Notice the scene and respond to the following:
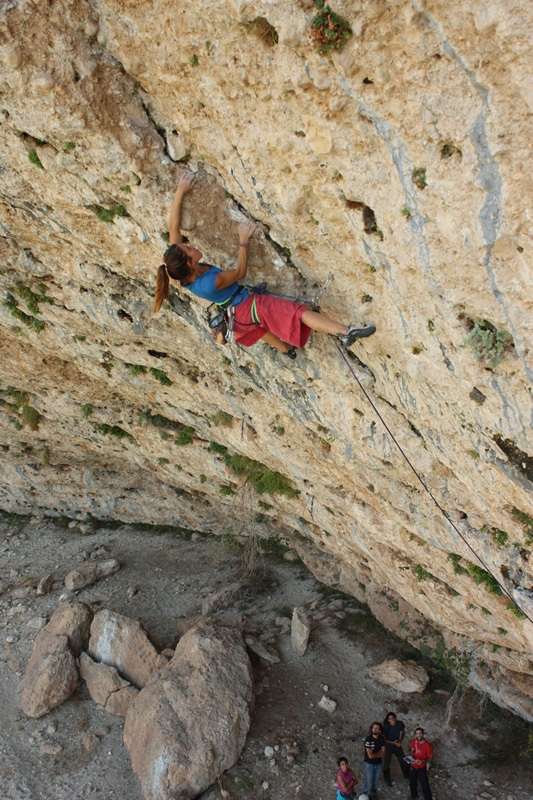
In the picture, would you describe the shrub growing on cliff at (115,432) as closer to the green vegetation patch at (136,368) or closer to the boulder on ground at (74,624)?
the green vegetation patch at (136,368)

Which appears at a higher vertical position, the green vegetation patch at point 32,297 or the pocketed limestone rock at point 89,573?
the green vegetation patch at point 32,297

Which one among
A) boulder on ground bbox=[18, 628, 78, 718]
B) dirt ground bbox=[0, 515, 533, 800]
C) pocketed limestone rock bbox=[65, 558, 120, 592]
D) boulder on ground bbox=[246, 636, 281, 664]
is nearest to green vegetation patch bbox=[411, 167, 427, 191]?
dirt ground bbox=[0, 515, 533, 800]

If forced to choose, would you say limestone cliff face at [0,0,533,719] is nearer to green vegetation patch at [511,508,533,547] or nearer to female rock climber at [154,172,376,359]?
green vegetation patch at [511,508,533,547]

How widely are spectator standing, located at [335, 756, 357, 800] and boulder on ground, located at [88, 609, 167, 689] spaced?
3.49 m

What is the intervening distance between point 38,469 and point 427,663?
31.8 feet

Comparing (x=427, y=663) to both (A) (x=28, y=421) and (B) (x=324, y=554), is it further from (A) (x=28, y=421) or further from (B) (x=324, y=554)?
(A) (x=28, y=421)

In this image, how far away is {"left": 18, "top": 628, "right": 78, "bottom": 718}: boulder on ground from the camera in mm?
8875

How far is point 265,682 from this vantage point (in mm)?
9031

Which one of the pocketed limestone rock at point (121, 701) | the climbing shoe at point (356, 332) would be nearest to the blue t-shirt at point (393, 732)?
the pocketed limestone rock at point (121, 701)

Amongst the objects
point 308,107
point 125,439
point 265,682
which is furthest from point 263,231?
point 265,682

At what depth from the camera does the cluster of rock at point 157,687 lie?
7.45 meters

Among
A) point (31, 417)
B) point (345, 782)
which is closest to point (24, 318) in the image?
point (31, 417)

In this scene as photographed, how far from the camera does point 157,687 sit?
815cm

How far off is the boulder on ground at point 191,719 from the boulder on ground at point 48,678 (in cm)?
155
